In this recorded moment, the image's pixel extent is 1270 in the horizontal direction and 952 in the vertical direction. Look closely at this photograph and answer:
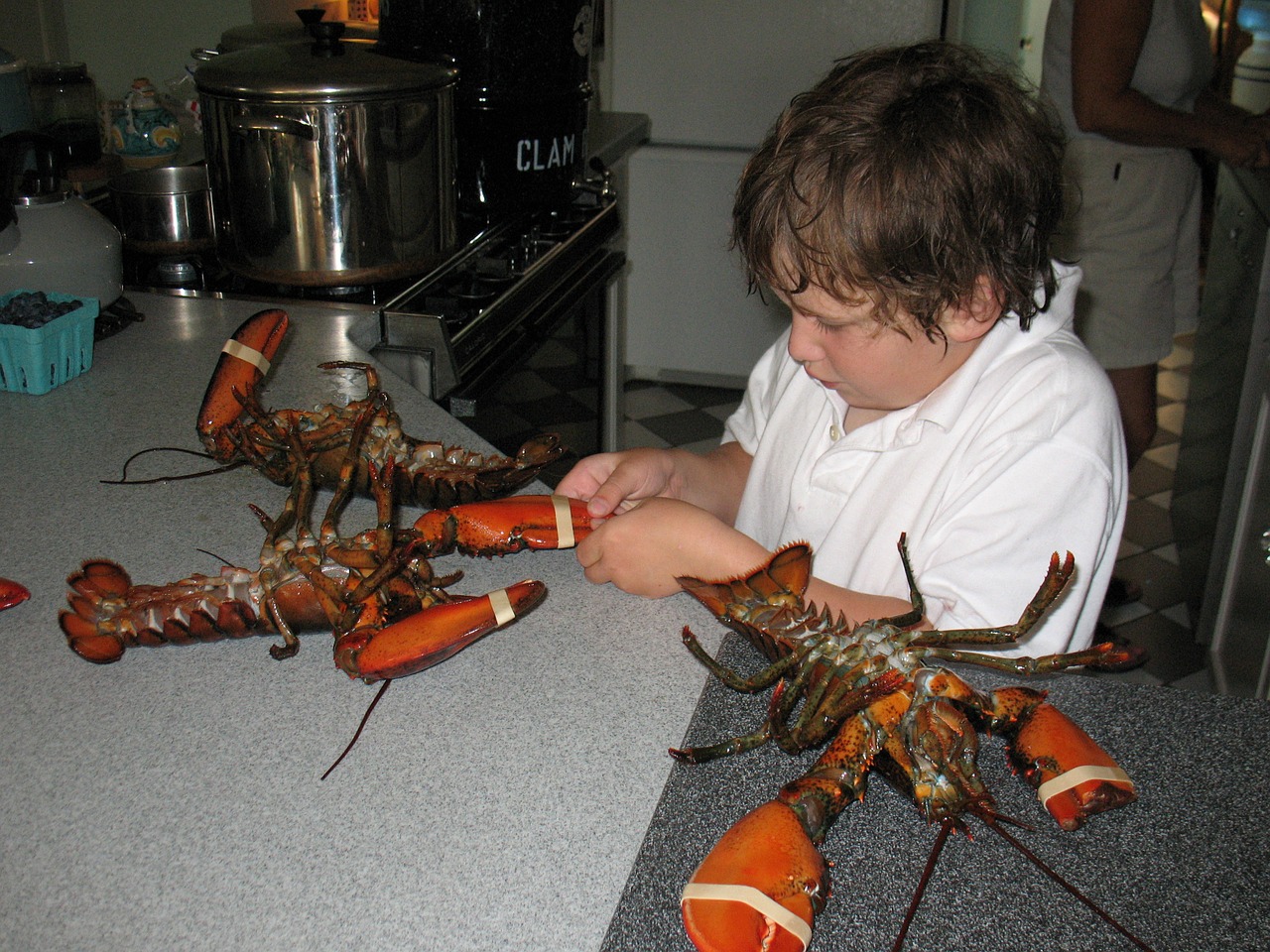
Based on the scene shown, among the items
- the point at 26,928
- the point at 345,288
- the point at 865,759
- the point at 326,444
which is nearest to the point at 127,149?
the point at 345,288

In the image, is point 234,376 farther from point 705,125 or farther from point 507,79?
point 705,125

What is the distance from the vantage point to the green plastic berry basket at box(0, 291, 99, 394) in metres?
1.34

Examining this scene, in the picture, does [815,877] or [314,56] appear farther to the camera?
[314,56]

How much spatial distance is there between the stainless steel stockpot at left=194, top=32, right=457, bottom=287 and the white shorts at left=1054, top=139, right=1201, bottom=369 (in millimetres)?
1252

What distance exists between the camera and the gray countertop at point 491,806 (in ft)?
2.20

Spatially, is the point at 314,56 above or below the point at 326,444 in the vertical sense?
above

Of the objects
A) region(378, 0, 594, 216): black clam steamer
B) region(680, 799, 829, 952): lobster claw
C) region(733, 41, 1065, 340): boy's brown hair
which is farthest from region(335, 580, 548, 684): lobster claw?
region(378, 0, 594, 216): black clam steamer

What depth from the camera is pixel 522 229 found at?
2018mm

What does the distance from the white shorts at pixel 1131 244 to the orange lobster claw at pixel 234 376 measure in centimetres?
154

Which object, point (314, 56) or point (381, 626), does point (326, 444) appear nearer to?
point (381, 626)

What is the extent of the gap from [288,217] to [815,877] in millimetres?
1291

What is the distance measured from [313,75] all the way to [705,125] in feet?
6.79

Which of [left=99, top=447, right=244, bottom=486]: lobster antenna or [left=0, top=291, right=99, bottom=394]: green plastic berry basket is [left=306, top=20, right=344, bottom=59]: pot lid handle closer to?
[left=0, top=291, right=99, bottom=394]: green plastic berry basket

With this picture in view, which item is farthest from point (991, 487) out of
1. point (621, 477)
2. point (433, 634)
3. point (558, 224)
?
point (558, 224)
